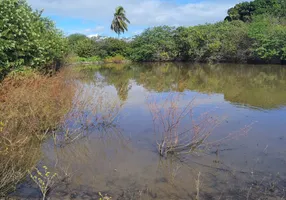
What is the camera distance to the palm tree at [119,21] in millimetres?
61750

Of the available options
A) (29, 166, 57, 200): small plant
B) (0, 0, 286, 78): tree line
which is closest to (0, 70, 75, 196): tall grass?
(29, 166, 57, 200): small plant

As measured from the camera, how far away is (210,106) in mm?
13711

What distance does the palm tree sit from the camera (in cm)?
6175

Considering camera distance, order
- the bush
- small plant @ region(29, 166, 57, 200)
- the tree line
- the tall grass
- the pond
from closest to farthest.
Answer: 1. small plant @ region(29, 166, 57, 200)
2. the pond
3. the tall grass
4. the tree line
5. the bush

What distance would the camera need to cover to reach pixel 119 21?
61719 millimetres

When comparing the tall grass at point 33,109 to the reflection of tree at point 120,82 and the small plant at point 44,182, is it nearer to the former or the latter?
the small plant at point 44,182

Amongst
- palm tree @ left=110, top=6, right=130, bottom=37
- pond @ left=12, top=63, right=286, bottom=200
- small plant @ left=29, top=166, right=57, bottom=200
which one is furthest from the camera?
palm tree @ left=110, top=6, right=130, bottom=37

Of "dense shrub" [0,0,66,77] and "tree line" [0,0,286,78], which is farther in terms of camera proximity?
"tree line" [0,0,286,78]

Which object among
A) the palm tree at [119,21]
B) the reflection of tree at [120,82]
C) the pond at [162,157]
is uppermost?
the palm tree at [119,21]

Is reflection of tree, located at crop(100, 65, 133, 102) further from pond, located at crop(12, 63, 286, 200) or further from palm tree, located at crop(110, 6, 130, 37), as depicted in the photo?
palm tree, located at crop(110, 6, 130, 37)

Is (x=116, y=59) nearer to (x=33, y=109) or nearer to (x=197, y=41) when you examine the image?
(x=197, y=41)

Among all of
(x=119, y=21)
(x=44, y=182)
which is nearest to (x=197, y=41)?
(x=119, y=21)

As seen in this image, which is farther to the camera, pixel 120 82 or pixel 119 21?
pixel 119 21

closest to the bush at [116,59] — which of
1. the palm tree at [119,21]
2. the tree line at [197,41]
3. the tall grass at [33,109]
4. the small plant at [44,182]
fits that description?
the tree line at [197,41]
